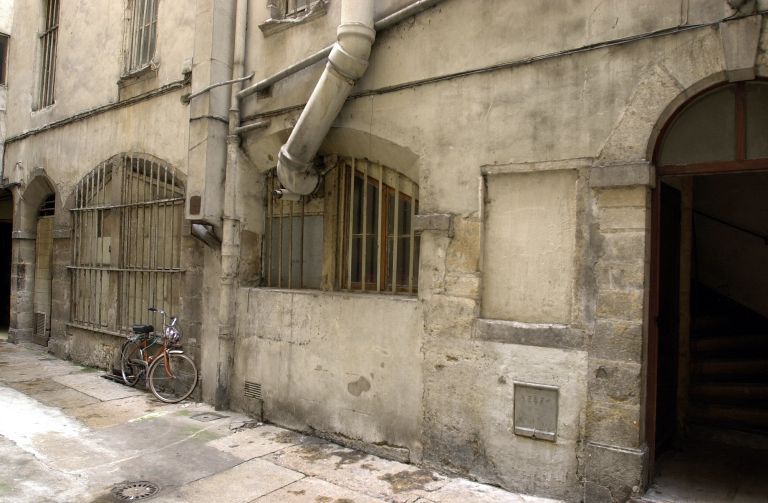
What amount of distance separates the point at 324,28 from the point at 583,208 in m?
3.78

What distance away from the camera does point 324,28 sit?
6633 mm

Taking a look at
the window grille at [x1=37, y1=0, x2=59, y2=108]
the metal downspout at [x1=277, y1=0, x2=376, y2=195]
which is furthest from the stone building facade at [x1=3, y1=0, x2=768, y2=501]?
the window grille at [x1=37, y1=0, x2=59, y2=108]

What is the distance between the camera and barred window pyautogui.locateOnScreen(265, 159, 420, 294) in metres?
6.28

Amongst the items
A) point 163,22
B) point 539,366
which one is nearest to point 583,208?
point 539,366

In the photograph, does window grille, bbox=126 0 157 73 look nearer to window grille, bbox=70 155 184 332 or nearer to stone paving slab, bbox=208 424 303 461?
window grille, bbox=70 155 184 332

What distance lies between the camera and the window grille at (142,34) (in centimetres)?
940

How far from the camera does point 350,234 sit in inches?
266

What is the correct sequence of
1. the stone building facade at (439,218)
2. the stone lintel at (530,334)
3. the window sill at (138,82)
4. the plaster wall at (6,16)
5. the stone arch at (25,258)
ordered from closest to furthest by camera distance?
the stone building facade at (439,218) → the stone lintel at (530,334) → the window sill at (138,82) → the stone arch at (25,258) → the plaster wall at (6,16)

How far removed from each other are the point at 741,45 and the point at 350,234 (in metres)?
4.21

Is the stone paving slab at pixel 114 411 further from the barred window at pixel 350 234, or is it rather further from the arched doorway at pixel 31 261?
the arched doorway at pixel 31 261

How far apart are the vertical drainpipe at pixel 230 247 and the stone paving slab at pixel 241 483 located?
2008 mm

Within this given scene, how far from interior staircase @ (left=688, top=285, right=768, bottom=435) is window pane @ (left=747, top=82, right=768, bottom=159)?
10.6ft

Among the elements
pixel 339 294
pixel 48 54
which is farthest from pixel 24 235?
pixel 339 294

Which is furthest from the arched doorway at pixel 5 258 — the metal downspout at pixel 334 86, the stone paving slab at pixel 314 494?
the stone paving slab at pixel 314 494
